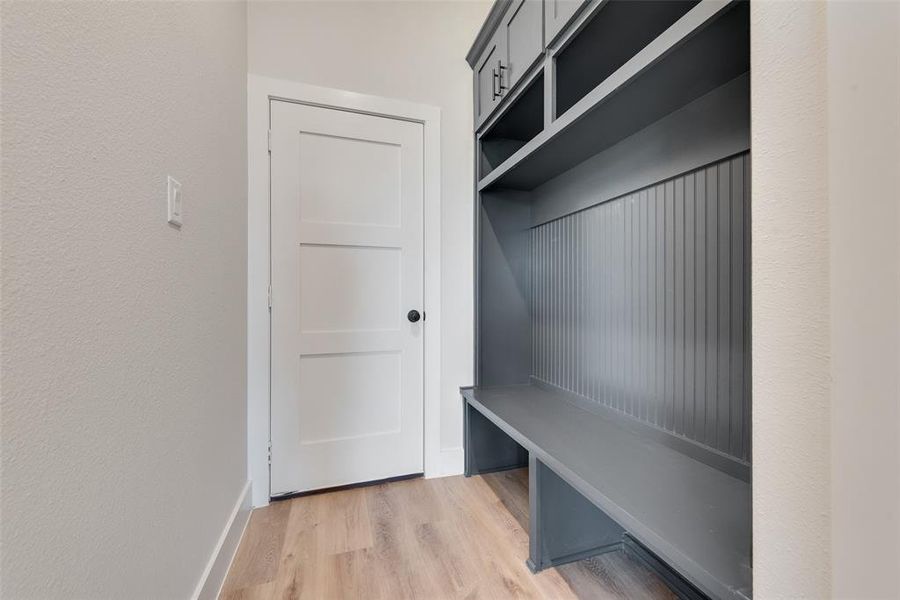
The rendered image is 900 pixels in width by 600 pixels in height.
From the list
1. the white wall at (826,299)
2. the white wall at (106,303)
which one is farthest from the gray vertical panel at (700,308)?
the white wall at (106,303)

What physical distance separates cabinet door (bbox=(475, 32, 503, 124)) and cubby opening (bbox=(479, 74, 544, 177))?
0.09m

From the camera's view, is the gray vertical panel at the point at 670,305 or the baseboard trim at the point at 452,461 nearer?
the gray vertical panel at the point at 670,305

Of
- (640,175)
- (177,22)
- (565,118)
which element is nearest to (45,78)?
(177,22)

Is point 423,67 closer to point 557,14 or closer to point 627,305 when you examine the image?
point 557,14

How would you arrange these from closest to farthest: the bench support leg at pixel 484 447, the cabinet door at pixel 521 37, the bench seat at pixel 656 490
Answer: the bench seat at pixel 656 490, the cabinet door at pixel 521 37, the bench support leg at pixel 484 447

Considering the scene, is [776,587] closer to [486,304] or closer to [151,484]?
[151,484]

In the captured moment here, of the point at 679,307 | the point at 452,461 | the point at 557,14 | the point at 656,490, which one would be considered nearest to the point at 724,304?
the point at 679,307

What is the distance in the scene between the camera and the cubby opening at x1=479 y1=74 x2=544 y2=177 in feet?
5.11

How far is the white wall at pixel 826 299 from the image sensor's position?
17.2 inches

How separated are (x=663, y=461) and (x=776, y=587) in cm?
60

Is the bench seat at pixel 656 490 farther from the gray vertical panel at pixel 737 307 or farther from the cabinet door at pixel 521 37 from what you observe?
the cabinet door at pixel 521 37

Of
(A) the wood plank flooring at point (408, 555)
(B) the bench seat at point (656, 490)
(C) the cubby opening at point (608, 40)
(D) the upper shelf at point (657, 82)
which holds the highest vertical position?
(C) the cubby opening at point (608, 40)

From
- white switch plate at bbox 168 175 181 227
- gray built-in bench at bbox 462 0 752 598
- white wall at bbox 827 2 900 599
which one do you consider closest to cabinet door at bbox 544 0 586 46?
gray built-in bench at bbox 462 0 752 598

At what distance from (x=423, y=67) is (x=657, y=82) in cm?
138
